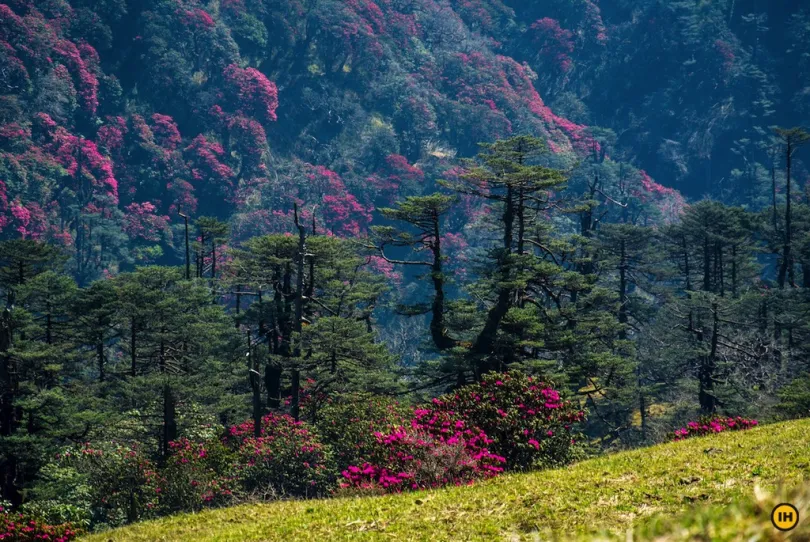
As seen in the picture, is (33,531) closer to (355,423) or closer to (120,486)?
(355,423)

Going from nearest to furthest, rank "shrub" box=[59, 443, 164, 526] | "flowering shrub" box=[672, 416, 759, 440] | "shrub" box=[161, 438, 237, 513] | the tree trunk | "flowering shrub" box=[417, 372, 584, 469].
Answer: "flowering shrub" box=[417, 372, 584, 469], "flowering shrub" box=[672, 416, 759, 440], "shrub" box=[161, 438, 237, 513], "shrub" box=[59, 443, 164, 526], the tree trunk

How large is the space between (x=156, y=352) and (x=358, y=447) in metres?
20.2

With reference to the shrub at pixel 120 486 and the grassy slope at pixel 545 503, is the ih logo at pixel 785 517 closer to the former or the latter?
the grassy slope at pixel 545 503

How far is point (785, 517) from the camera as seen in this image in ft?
8.58

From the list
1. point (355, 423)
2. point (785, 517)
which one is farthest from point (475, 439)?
point (785, 517)

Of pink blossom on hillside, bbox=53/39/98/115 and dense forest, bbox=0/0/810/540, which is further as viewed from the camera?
pink blossom on hillside, bbox=53/39/98/115

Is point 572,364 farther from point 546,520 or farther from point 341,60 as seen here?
point 341,60

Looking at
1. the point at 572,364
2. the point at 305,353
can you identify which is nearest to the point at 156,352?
the point at 305,353

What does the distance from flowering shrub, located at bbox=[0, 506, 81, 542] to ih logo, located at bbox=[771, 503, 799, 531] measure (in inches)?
499

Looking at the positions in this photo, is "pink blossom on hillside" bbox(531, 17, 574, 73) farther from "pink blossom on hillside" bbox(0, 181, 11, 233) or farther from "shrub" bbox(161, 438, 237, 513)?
→ "shrub" bbox(161, 438, 237, 513)

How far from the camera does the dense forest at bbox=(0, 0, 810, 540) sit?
23.5 metres

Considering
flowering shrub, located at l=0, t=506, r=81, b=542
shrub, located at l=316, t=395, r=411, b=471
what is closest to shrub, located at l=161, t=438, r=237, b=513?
shrub, located at l=316, t=395, r=411, b=471

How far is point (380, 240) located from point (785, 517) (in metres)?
32.0

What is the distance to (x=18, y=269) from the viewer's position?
3853 centimetres
